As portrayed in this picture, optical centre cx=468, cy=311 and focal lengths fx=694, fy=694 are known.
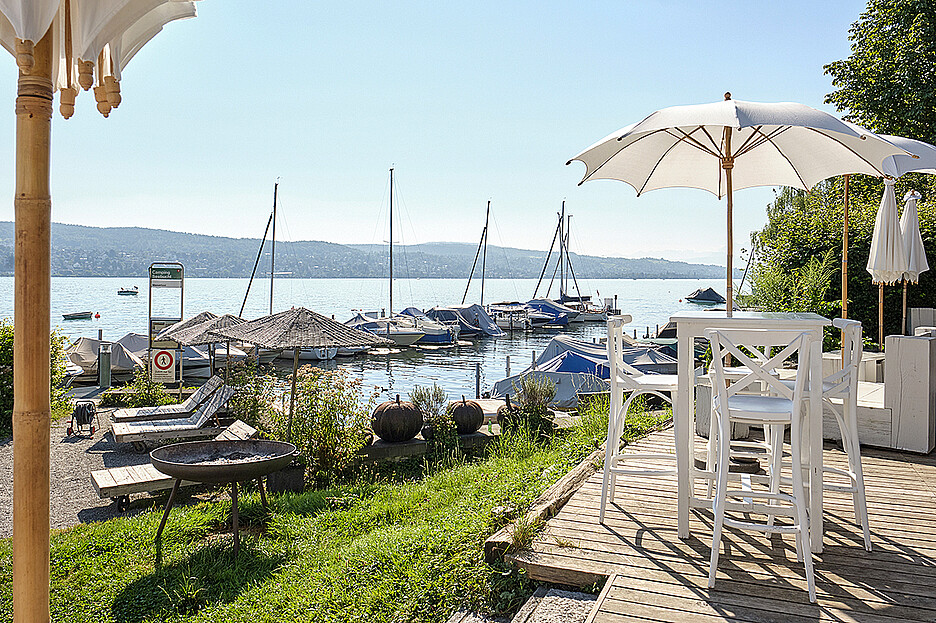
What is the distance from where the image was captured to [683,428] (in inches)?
155

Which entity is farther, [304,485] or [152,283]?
[152,283]

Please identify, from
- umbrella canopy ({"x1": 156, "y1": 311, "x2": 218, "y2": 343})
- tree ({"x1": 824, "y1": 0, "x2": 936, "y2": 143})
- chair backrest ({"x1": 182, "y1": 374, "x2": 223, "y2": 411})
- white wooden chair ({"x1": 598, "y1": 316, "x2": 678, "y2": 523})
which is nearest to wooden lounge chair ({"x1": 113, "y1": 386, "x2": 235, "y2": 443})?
chair backrest ({"x1": 182, "y1": 374, "x2": 223, "y2": 411})

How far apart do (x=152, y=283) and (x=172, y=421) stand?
4897 millimetres

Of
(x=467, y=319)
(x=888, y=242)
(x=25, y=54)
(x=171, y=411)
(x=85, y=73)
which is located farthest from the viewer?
(x=467, y=319)

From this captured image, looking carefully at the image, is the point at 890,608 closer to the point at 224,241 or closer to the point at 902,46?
the point at 902,46

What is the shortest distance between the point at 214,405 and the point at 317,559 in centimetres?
657

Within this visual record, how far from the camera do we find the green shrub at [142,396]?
13.4m

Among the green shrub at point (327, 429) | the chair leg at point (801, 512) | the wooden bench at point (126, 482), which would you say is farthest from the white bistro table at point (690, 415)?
the wooden bench at point (126, 482)

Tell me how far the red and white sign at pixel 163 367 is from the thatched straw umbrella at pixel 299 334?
4027 millimetres

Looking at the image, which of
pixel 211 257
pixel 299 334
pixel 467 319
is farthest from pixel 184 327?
pixel 211 257

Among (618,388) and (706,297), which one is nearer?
(618,388)

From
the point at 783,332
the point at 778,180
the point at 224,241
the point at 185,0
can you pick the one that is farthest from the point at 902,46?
the point at 224,241

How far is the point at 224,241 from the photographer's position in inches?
5812

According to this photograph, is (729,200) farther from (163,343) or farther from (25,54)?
(163,343)
